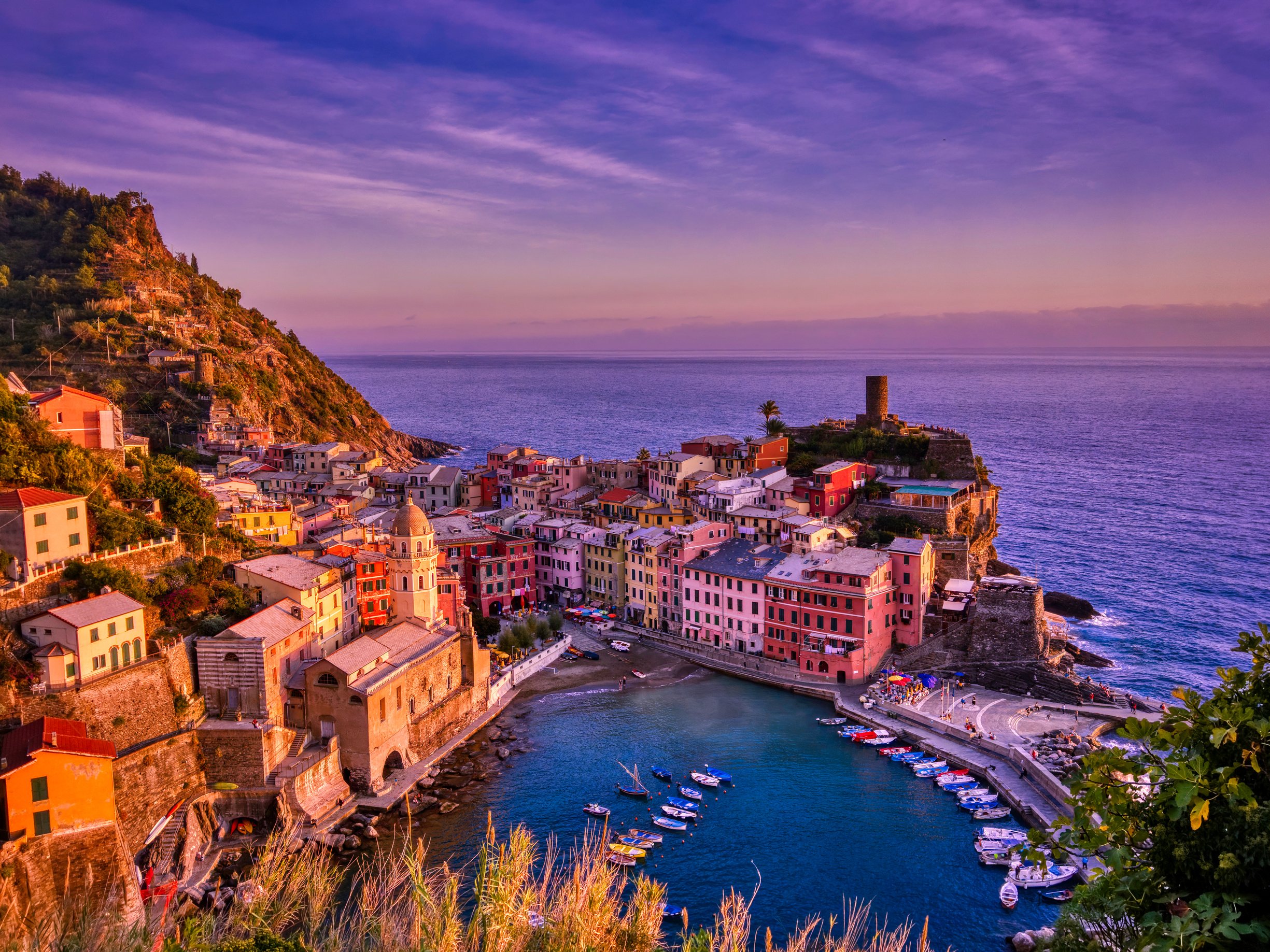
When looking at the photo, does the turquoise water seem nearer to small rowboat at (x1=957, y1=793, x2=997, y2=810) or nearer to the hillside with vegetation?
small rowboat at (x1=957, y1=793, x2=997, y2=810)

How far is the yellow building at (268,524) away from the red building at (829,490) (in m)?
29.0

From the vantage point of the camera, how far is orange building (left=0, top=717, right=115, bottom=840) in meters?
20.5

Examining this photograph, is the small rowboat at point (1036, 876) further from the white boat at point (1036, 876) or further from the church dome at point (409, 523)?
the church dome at point (409, 523)

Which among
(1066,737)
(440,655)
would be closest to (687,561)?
(440,655)

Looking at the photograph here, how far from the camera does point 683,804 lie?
30219 millimetres

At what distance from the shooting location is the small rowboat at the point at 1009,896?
24.8 metres

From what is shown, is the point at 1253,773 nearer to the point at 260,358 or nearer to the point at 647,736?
the point at 647,736

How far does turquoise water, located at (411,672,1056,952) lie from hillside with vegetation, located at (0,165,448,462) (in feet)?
147

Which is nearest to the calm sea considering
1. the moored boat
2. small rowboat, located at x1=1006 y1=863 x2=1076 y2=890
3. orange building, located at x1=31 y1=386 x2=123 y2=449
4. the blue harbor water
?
the blue harbor water

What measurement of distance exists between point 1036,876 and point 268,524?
35.9m

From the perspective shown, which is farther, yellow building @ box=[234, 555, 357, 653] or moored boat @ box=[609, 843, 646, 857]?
yellow building @ box=[234, 555, 357, 653]

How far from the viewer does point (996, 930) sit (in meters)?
24.0

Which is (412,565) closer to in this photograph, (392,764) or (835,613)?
(392,764)

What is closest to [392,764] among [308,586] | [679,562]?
[308,586]
